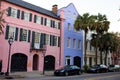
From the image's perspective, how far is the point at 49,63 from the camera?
35.4 meters

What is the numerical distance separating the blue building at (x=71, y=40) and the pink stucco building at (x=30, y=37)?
1610 mm

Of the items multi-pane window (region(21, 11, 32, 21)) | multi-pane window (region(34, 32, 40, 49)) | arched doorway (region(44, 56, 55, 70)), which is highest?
multi-pane window (region(21, 11, 32, 21))

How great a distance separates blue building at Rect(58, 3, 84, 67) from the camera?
39000 mm

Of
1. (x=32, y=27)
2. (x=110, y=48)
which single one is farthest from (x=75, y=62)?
(x=32, y=27)

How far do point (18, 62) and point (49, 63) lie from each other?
6.98m

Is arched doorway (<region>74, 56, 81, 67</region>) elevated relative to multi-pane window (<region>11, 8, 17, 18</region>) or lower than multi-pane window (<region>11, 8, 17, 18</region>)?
lower

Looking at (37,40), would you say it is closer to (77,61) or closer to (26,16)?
(26,16)

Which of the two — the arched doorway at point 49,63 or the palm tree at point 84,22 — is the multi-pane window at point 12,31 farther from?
the palm tree at point 84,22

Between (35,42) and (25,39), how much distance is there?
6.70 ft

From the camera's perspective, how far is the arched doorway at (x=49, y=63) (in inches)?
1368

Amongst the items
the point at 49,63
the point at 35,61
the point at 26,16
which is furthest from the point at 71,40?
the point at 26,16

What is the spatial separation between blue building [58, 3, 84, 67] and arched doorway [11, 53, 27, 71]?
9693 millimetres

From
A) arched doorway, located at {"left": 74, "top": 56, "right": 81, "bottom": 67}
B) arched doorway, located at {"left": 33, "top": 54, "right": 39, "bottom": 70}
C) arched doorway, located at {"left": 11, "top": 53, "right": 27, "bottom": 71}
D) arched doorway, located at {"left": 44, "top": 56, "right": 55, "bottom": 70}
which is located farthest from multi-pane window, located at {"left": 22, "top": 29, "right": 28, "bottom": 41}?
arched doorway, located at {"left": 74, "top": 56, "right": 81, "bottom": 67}

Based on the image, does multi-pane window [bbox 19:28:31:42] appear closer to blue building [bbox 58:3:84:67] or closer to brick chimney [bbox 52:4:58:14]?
blue building [bbox 58:3:84:67]
